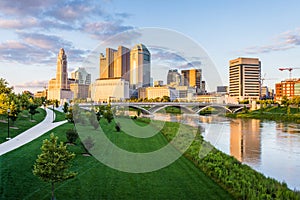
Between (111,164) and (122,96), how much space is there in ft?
175

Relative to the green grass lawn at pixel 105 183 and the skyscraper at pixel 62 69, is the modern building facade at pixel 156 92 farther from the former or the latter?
the green grass lawn at pixel 105 183

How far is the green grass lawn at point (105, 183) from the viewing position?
323 inches

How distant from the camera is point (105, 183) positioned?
925 cm

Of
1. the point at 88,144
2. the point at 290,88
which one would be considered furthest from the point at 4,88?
the point at 290,88

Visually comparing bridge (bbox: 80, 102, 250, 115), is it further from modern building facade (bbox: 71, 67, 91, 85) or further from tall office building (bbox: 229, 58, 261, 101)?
tall office building (bbox: 229, 58, 261, 101)

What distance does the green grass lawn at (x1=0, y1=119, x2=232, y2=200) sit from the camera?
820 centimetres

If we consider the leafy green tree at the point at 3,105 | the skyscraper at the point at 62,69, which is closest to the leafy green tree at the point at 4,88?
the leafy green tree at the point at 3,105

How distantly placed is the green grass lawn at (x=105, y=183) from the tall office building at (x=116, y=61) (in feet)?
28.6

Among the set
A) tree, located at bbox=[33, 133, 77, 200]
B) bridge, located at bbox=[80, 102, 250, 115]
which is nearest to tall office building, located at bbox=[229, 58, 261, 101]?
bridge, located at bbox=[80, 102, 250, 115]

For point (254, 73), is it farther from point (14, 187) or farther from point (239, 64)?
point (14, 187)

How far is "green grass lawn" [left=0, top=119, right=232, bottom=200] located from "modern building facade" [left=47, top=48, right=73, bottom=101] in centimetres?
8725

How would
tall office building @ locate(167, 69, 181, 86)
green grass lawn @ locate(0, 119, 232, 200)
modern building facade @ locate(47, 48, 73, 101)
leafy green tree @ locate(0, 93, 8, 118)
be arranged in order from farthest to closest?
1. modern building facade @ locate(47, 48, 73, 101)
2. tall office building @ locate(167, 69, 181, 86)
3. leafy green tree @ locate(0, 93, 8, 118)
4. green grass lawn @ locate(0, 119, 232, 200)

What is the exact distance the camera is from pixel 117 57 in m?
24.6

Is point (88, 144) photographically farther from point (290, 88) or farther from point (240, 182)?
point (290, 88)
